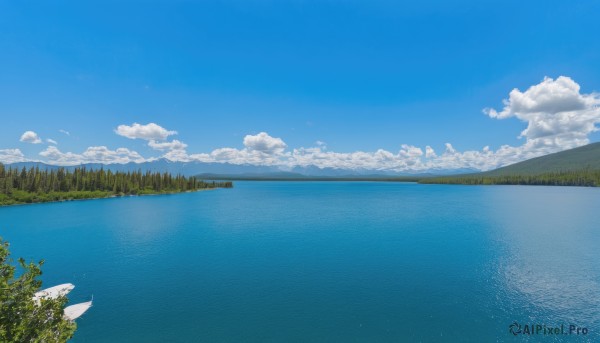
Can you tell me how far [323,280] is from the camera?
3756 cm

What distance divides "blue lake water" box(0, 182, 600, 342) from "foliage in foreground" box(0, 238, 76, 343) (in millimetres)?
10246

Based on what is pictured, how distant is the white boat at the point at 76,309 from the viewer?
2791cm

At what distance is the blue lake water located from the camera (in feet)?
85.4

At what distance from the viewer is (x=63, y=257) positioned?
48.6 meters

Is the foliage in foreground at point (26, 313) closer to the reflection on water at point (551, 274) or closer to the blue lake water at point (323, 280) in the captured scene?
the blue lake water at point (323, 280)

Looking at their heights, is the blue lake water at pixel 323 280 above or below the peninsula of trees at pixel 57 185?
below

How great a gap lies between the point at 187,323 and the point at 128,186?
198 metres

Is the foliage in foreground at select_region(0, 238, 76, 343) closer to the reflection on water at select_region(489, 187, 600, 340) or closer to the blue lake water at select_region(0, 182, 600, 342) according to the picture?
the blue lake water at select_region(0, 182, 600, 342)

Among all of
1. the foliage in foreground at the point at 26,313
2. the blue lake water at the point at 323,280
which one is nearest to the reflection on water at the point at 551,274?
the blue lake water at the point at 323,280

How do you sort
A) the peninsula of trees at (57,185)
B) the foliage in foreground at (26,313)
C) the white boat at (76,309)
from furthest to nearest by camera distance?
the peninsula of trees at (57,185) → the white boat at (76,309) → the foliage in foreground at (26,313)

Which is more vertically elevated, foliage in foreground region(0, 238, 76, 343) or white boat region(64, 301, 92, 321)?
foliage in foreground region(0, 238, 76, 343)

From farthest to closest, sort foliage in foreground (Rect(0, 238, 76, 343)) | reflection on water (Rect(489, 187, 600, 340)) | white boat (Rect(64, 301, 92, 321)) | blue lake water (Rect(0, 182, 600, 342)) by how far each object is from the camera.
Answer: reflection on water (Rect(489, 187, 600, 340)), white boat (Rect(64, 301, 92, 321)), blue lake water (Rect(0, 182, 600, 342)), foliage in foreground (Rect(0, 238, 76, 343))

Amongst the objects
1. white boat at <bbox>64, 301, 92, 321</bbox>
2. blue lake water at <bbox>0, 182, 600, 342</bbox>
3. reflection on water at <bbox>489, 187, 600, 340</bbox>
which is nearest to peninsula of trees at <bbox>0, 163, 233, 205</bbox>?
blue lake water at <bbox>0, 182, 600, 342</bbox>

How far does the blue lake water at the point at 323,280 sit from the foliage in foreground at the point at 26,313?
1025cm
